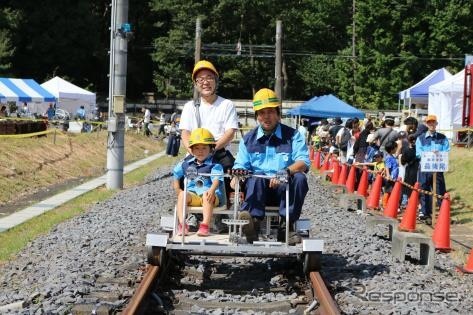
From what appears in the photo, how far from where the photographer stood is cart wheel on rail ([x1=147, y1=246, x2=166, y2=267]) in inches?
312

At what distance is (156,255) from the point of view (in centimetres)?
794

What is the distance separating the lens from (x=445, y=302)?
740 centimetres

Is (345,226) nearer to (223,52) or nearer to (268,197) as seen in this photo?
(268,197)

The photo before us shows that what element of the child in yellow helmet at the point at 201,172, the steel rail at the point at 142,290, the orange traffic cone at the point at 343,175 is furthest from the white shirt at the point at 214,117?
the orange traffic cone at the point at 343,175

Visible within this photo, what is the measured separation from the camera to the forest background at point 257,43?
213 feet

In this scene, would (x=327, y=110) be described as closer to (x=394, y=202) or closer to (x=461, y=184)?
(x=461, y=184)

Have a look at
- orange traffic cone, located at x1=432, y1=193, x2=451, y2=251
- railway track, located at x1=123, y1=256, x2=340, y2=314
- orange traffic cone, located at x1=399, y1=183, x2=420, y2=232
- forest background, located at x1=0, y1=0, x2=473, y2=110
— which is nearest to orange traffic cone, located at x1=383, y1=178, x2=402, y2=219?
orange traffic cone, located at x1=399, y1=183, x2=420, y2=232

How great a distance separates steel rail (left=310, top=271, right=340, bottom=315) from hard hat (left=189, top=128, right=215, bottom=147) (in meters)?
1.93

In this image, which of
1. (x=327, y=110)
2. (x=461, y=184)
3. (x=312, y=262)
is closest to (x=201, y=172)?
(x=312, y=262)

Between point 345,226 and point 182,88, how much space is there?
63468 mm

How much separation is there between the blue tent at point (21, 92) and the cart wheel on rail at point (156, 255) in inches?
1178

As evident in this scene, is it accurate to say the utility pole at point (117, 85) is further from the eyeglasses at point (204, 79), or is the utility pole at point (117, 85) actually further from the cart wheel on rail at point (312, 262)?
the cart wheel on rail at point (312, 262)

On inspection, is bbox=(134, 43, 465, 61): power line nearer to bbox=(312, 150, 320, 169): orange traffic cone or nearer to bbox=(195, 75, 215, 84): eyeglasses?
bbox=(312, 150, 320, 169): orange traffic cone

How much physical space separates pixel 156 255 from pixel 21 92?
3240cm
